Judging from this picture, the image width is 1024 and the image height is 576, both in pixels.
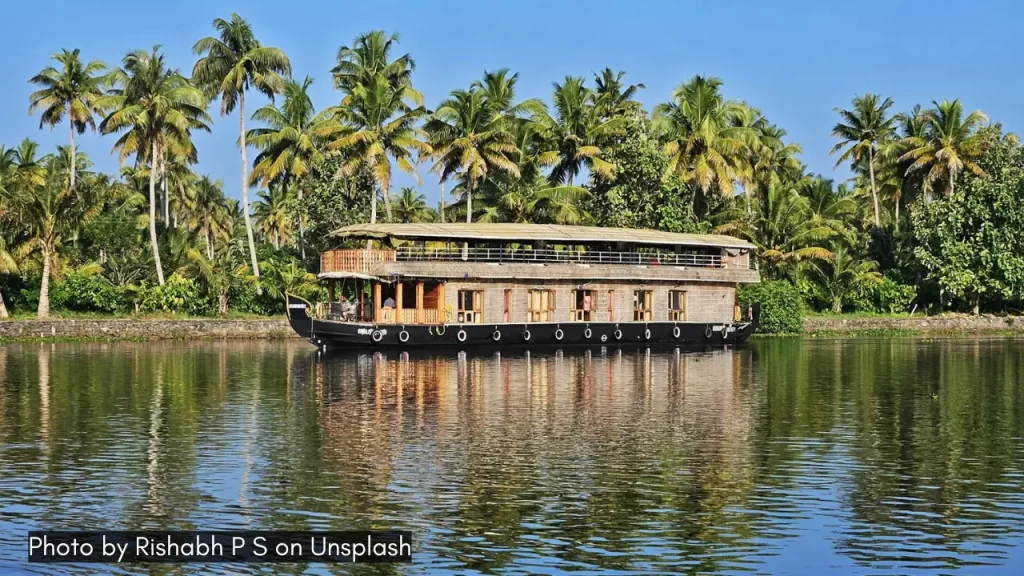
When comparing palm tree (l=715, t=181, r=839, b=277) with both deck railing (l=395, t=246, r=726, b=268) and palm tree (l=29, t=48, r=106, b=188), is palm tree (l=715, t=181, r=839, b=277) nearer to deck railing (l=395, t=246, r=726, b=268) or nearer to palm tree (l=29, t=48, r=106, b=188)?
deck railing (l=395, t=246, r=726, b=268)

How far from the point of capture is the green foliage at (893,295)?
2312 inches

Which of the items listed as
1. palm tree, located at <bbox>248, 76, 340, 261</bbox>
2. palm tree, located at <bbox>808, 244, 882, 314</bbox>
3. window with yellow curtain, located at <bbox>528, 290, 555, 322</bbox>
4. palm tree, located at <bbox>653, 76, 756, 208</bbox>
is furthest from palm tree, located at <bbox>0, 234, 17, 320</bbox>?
palm tree, located at <bbox>808, 244, 882, 314</bbox>

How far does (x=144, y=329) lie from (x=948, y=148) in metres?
37.0

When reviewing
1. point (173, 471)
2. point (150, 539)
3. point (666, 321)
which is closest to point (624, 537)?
point (150, 539)

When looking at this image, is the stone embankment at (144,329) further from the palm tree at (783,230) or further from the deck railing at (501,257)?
the palm tree at (783,230)

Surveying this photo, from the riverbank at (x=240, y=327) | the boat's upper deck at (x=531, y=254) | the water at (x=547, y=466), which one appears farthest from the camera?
the riverbank at (x=240, y=327)

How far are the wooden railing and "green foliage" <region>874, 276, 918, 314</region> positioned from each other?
1052 inches

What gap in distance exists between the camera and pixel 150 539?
1394 cm

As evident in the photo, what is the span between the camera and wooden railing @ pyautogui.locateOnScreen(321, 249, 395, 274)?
140 feet

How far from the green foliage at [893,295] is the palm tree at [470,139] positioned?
18483 millimetres

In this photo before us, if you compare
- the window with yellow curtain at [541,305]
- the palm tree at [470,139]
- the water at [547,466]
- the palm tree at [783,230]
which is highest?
the palm tree at [470,139]

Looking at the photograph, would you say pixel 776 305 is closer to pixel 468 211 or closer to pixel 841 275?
pixel 841 275

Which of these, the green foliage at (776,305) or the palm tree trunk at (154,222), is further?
the green foliage at (776,305)

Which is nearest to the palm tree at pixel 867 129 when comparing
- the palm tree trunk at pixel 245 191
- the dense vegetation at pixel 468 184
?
the dense vegetation at pixel 468 184
